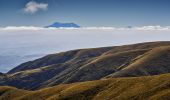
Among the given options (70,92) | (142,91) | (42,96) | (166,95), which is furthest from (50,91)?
(166,95)

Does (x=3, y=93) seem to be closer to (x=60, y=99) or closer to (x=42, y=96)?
(x=42, y=96)

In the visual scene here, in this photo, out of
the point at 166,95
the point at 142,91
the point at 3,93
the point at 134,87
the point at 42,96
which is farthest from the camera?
the point at 3,93

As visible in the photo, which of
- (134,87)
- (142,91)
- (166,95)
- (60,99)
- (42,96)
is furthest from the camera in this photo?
(42,96)

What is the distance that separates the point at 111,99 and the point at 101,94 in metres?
9.98

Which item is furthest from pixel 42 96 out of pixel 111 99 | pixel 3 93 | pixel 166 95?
pixel 166 95

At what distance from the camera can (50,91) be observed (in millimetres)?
147875

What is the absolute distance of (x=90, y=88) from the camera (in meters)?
130

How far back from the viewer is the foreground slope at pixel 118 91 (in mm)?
101887

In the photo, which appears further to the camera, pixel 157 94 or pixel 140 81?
pixel 140 81

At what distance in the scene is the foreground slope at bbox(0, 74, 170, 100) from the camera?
102 meters

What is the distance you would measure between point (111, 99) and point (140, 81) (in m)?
15.5

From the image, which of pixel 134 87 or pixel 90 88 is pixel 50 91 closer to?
pixel 90 88

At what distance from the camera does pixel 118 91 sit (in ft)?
382

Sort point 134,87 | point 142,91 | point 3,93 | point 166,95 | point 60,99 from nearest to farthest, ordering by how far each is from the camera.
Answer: point 166,95, point 142,91, point 134,87, point 60,99, point 3,93
